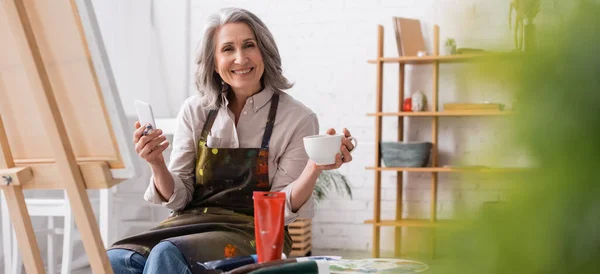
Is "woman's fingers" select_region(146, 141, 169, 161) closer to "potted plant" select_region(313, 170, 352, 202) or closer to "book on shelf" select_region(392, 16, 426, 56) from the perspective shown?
"potted plant" select_region(313, 170, 352, 202)

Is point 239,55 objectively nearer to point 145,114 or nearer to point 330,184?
point 145,114

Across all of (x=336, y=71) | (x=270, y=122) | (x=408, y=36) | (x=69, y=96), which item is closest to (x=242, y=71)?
(x=270, y=122)

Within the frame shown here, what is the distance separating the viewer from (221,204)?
76.2 inches

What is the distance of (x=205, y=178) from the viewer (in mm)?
1988

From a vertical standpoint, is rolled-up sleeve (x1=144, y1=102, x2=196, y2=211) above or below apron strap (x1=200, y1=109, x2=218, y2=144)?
below

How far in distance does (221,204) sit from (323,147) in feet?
1.62

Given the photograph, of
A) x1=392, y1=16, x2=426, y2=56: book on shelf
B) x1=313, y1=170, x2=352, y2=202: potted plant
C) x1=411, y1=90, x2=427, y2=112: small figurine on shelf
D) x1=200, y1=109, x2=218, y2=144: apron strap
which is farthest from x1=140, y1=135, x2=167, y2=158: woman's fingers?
x1=411, y1=90, x2=427, y2=112: small figurine on shelf

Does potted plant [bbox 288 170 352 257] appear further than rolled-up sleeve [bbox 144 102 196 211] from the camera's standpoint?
Yes

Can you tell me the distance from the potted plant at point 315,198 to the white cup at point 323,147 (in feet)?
9.70

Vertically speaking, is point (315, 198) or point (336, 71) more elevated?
point (336, 71)

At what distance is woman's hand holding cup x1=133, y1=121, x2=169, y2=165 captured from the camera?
65.4 inches

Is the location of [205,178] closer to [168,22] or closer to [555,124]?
[555,124]

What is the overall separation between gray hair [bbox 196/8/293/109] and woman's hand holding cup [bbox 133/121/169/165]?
0.38m

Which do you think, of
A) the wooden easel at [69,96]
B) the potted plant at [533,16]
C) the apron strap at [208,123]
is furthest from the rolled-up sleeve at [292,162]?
the potted plant at [533,16]
